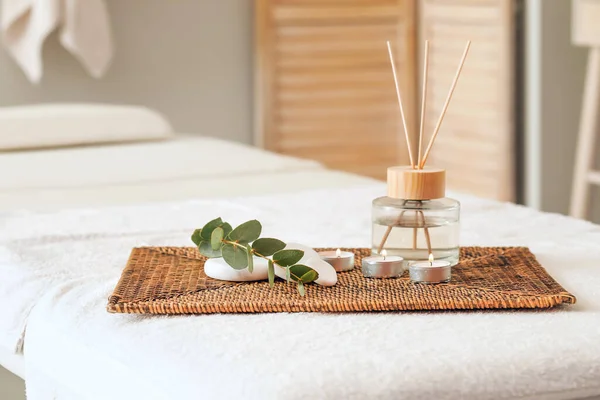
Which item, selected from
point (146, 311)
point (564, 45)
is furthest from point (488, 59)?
point (146, 311)

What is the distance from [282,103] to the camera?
157 inches

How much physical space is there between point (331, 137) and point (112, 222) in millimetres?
2255

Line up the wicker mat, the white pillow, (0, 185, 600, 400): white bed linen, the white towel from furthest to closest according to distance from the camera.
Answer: the white towel → the white pillow → the wicker mat → (0, 185, 600, 400): white bed linen

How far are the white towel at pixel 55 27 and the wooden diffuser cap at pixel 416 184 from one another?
7.33 ft

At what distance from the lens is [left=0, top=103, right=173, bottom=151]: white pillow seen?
268cm

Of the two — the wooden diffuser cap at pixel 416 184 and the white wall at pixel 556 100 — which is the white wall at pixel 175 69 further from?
the wooden diffuser cap at pixel 416 184

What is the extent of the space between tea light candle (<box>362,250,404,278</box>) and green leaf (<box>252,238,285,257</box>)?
0.12m

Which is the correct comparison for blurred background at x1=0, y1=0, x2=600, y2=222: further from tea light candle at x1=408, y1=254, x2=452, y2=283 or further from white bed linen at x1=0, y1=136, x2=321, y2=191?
tea light candle at x1=408, y1=254, x2=452, y2=283

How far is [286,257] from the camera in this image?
1.32 m

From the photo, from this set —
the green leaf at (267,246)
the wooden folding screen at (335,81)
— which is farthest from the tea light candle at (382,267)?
the wooden folding screen at (335,81)

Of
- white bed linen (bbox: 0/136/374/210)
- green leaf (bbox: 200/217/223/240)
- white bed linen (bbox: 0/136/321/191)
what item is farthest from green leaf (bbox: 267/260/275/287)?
white bed linen (bbox: 0/136/321/191)

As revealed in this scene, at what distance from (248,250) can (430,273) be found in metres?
0.23

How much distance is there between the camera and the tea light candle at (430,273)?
133 centimetres

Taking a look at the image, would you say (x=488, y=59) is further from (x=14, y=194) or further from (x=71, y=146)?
(x=14, y=194)
